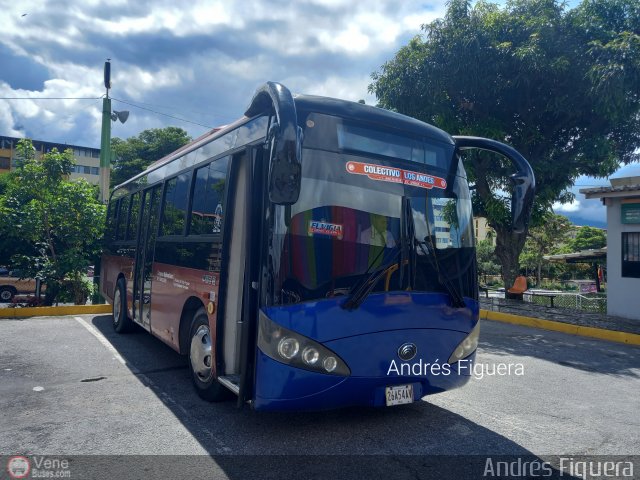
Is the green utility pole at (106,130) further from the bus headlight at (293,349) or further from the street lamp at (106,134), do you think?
the bus headlight at (293,349)

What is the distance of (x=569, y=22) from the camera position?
47.1 feet

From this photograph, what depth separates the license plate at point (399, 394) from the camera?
4336 mm

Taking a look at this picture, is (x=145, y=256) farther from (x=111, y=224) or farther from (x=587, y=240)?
(x=587, y=240)

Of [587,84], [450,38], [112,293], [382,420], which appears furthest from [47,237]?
[587,84]

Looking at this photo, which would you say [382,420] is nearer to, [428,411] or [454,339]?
[428,411]

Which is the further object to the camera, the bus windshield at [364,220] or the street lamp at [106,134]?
the street lamp at [106,134]

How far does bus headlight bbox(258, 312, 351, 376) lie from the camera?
13.2 feet

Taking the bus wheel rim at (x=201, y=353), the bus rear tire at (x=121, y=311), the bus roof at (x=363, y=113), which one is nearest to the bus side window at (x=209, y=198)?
the bus wheel rim at (x=201, y=353)

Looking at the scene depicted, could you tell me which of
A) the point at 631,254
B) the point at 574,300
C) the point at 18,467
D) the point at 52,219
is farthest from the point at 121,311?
the point at 574,300

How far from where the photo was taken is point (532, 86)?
14688mm

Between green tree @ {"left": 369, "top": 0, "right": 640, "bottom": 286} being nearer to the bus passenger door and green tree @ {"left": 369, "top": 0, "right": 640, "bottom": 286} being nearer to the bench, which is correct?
the bench

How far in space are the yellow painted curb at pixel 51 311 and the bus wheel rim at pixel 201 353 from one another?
24.3 ft

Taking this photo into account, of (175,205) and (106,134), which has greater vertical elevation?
(106,134)

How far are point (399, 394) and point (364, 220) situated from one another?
156 cm
